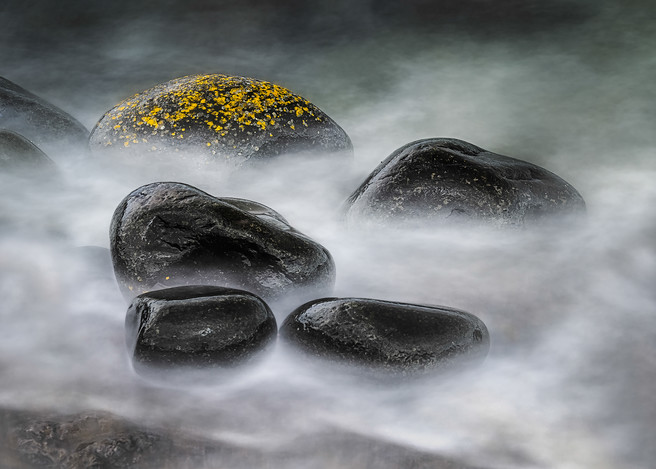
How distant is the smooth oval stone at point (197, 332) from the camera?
2969mm

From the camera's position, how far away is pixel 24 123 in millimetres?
5594

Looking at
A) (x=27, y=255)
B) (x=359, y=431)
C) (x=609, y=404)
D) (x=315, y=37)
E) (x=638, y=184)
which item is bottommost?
(x=359, y=431)

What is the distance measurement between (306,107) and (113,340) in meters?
2.56

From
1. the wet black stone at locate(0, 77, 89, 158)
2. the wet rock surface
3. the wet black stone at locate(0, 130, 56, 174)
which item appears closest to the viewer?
the wet rock surface

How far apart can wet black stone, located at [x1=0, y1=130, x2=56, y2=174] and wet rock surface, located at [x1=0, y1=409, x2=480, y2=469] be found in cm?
227

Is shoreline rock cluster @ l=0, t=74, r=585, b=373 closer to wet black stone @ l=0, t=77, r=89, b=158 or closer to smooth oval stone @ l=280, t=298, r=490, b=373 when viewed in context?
smooth oval stone @ l=280, t=298, r=490, b=373

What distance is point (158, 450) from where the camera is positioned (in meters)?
2.56

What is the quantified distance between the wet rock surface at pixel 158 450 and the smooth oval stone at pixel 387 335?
15.2 inches

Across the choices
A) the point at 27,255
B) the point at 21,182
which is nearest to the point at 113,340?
the point at 27,255

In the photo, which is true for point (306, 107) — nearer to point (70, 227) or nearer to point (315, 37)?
point (70, 227)

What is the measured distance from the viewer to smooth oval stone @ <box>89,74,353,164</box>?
5004 mm

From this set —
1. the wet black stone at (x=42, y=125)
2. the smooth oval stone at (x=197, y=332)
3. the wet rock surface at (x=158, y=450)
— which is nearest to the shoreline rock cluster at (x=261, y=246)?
the smooth oval stone at (x=197, y=332)

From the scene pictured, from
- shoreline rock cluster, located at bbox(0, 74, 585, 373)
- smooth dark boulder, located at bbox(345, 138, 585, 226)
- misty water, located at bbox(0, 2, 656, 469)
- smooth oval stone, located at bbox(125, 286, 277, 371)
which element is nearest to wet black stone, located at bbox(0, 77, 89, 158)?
misty water, located at bbox(0, 2, 656, 469)

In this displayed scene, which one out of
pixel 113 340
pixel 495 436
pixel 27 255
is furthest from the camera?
pixel 27 255
